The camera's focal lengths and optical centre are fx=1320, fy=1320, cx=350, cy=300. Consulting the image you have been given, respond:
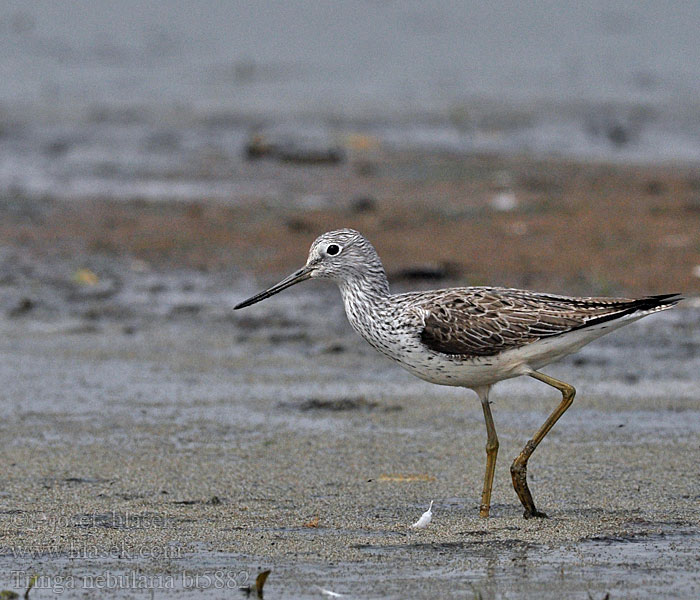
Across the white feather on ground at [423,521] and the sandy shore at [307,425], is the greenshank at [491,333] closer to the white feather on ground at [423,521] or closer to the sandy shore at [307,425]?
the white feather on ground at [423,521]

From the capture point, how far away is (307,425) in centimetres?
708

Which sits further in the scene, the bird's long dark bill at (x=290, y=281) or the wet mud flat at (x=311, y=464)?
the bird's long dark bill at (x=290, y=281)

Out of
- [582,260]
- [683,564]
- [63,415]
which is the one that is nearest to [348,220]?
[582,260]

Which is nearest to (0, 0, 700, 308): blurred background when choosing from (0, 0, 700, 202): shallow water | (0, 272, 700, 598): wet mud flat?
(0, 0, 700, 202): shallow water

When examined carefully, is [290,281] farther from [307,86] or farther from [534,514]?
[307,86]

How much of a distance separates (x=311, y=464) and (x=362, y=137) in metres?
12.7

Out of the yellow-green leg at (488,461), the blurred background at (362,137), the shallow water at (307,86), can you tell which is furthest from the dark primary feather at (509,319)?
the shallow water at (307,86)

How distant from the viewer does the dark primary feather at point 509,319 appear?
5531 mm

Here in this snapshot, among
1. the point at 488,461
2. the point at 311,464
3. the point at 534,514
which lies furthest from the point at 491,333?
the point at 311,464

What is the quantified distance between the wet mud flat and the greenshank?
21.5 inches

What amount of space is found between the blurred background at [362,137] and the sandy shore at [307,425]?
0.09 m

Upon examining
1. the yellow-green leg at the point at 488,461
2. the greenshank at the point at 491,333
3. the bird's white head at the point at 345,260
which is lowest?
the yellow-green leg at the point at 488,461

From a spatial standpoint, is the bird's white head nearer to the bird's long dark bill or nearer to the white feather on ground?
the bird's long dark bill

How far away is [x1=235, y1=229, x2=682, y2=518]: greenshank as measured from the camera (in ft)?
18.2
